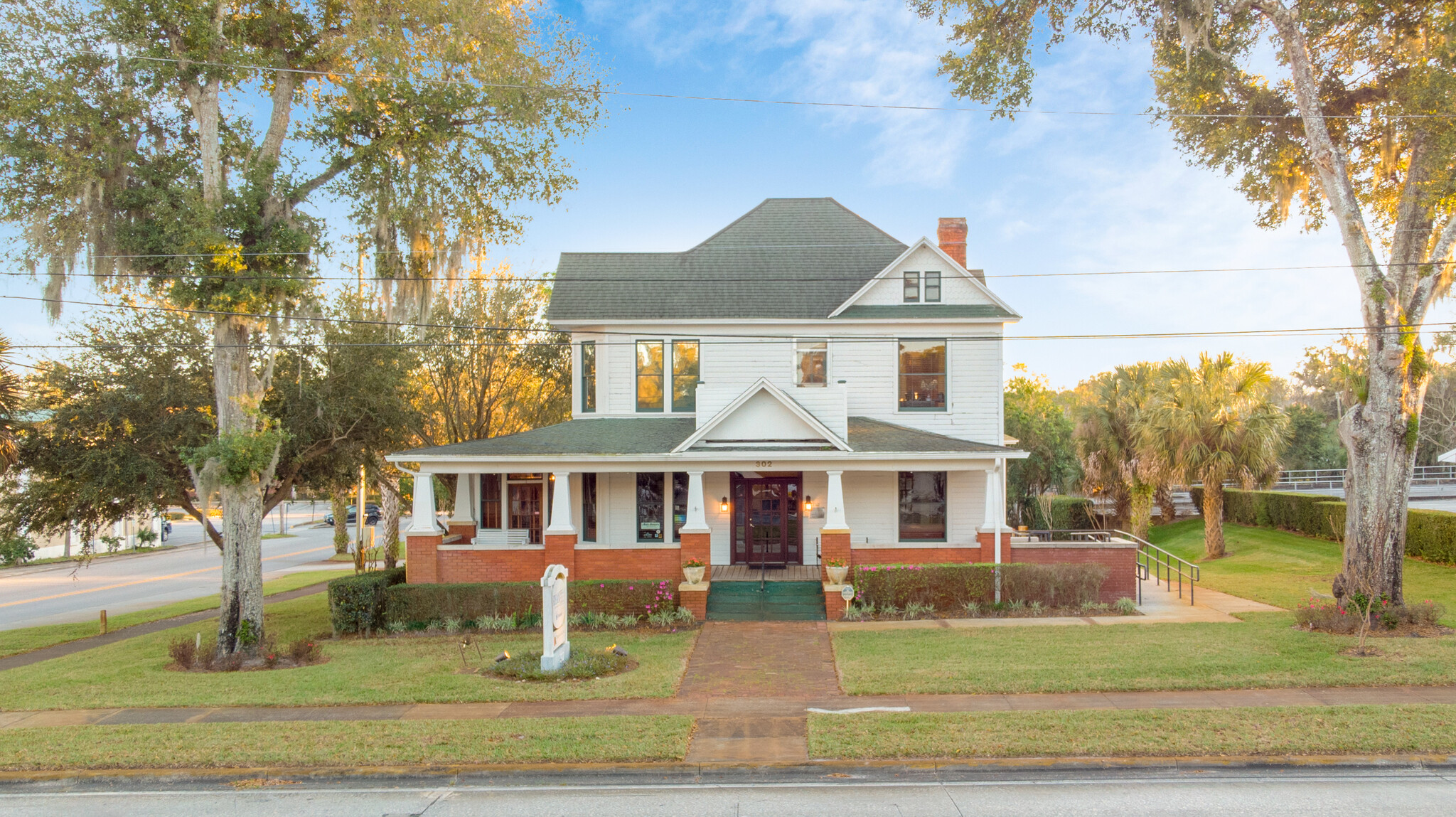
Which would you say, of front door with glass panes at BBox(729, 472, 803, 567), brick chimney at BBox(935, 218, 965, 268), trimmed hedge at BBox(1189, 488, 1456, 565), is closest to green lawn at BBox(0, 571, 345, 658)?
front door with glass panes at BBox(729, 472, 803, 567)

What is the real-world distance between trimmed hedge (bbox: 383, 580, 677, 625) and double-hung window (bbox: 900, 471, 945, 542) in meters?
6.63

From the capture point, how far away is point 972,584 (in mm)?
17047

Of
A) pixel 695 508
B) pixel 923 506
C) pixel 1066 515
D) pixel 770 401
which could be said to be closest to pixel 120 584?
pixel 695 508

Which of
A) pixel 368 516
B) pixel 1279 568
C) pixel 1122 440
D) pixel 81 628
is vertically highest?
pixel 1122 440

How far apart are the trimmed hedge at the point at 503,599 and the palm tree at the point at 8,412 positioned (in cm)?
750

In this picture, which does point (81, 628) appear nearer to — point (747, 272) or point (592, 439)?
point (592, 439)

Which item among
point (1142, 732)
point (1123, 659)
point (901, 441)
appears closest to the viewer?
point (1142, 732)

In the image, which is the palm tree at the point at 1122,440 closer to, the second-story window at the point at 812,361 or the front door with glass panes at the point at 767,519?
the second-story window at the point at 812,361

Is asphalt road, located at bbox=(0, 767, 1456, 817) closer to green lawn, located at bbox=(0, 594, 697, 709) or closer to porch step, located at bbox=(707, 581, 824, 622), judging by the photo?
green lawn, located at bbox=(0, 594, 697, 709)

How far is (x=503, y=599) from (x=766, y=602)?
5.53m

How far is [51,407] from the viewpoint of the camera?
53.7ft

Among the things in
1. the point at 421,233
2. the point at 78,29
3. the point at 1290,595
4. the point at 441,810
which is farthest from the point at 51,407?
the point at 1290,595

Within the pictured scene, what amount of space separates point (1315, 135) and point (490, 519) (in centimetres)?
1999

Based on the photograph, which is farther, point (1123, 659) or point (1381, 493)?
point (1381, 493)
